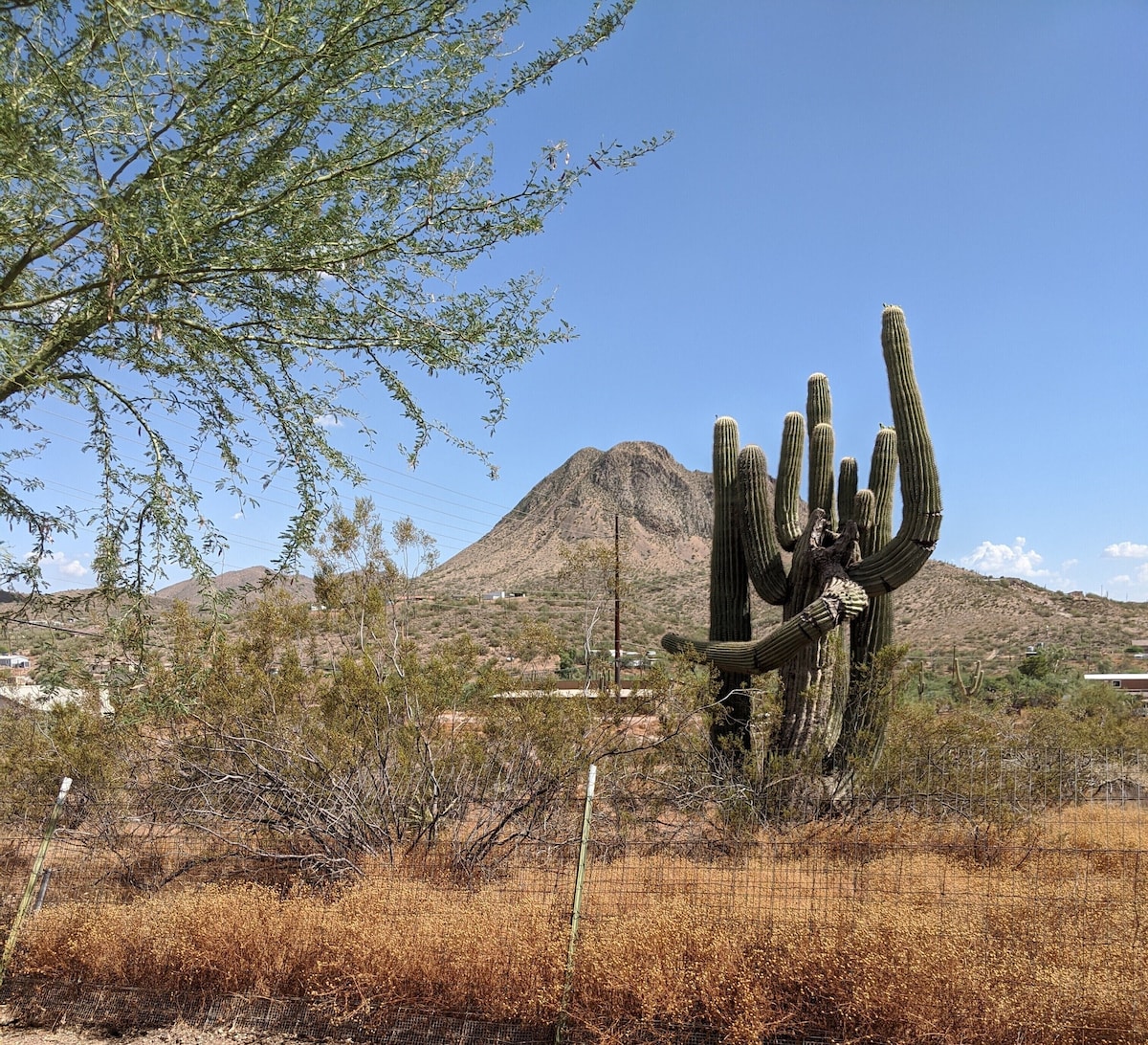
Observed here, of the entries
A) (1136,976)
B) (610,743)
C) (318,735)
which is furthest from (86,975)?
(1136,976)

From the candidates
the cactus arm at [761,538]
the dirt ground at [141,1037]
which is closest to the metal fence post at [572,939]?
the dirt ground at [141,1037]

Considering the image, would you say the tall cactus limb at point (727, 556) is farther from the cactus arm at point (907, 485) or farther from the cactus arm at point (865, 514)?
the cactus arm at point (907, 485)

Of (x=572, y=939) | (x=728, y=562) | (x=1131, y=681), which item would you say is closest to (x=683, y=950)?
(x=572, y=939)

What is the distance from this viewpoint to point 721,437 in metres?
12.5

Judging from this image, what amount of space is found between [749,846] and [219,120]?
686cm

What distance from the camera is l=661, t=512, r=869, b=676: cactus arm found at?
10.2 metres

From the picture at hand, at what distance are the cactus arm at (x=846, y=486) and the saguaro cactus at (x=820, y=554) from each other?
0.02m

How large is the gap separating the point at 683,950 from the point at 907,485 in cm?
668

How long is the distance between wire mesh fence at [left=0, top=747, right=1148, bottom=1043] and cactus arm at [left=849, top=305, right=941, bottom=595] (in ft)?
10.6

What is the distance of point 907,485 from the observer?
1045 cm

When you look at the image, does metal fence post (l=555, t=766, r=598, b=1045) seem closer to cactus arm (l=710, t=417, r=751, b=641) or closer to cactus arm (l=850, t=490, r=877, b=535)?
cactus arm (l=710, t=417, r=751, b=641)

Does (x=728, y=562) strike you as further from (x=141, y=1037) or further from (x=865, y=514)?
(x=141, y=1037)

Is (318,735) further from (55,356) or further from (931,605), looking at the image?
(931,605)

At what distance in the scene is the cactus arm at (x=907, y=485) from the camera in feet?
33.7
